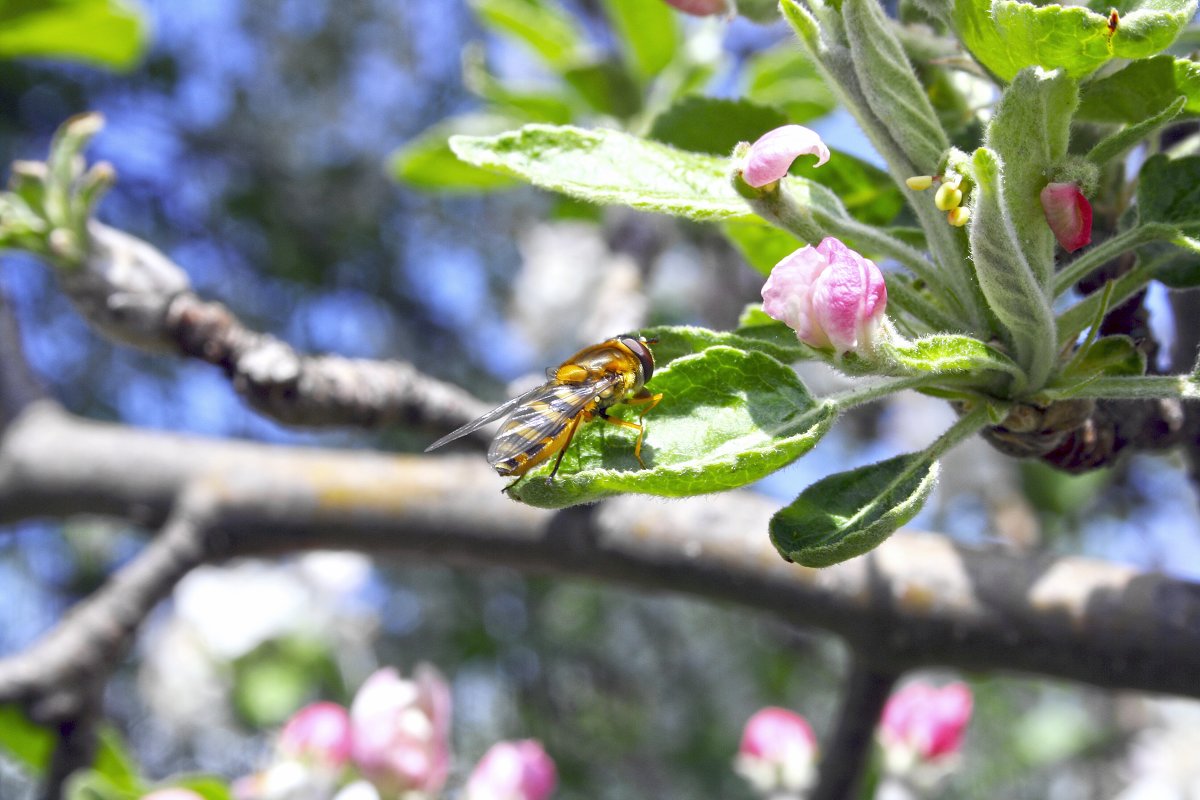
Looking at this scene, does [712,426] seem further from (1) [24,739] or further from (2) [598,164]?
(1) [24,739]

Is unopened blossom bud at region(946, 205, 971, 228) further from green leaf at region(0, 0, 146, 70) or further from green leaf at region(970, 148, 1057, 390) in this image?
green leaf at region(0, 0, 146, 70)

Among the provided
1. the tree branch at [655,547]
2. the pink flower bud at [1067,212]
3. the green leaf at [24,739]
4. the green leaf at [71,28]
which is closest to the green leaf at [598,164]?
the pink flower bud at [1067,212]

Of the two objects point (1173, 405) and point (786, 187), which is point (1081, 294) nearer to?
point (1173, 405)

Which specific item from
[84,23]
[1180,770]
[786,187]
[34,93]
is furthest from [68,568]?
[786,187]

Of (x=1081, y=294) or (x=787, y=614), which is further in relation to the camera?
(x=787, y=614)

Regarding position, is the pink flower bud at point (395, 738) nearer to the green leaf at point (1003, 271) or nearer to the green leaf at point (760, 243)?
the green leaf at point (760, 243)

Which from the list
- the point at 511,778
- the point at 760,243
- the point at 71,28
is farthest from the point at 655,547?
the point at 71,28

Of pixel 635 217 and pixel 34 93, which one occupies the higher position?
pixel 635 217
